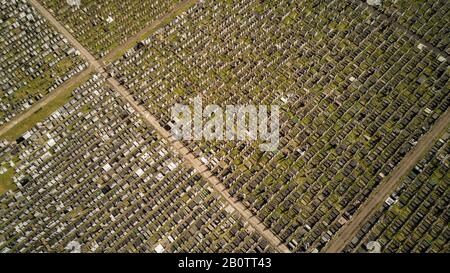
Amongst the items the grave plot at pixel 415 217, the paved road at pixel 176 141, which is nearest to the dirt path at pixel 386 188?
the grave plot at pixel 415 217

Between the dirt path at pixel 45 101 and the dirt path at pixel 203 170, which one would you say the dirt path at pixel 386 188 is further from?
the dirt path at pixel 45 101

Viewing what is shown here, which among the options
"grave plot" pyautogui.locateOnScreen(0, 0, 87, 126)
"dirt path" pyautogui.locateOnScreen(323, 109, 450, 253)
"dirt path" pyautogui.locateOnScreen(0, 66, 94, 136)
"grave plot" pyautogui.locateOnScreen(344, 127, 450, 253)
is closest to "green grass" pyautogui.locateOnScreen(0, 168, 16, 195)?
"dirt path" pyautogui.locateOnScreen(0, 66, 94, 136)

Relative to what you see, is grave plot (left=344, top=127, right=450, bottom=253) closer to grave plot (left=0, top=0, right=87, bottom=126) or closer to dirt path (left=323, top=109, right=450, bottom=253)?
dirt path (left=323, top=109, right=450, bottom=253)

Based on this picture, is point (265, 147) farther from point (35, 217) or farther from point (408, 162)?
point (35, 217)

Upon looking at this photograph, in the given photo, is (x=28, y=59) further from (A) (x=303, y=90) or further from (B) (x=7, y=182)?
(A) (x=303, y=90)

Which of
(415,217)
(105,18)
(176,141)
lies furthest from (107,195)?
(415,217)

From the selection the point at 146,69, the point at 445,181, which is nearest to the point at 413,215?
the point at 445,181
